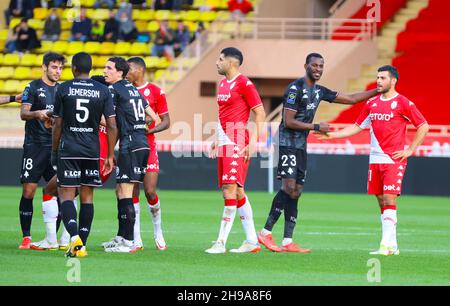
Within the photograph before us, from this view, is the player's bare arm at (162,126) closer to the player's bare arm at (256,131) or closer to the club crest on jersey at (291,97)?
the player's bare arm at (256,131)

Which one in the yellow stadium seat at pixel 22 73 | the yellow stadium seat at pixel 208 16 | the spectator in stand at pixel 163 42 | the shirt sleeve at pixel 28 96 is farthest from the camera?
the yellow stadium seat at pixel 208 16

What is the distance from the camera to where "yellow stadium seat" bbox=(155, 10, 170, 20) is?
1404 inches

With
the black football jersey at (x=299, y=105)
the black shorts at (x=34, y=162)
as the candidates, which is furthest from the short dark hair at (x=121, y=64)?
the black football jersey at (x=299, y=105)

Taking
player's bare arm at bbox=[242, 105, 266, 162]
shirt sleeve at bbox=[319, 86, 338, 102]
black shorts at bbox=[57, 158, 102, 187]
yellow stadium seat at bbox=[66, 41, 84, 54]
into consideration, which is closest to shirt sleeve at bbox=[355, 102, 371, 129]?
shirt sleeve at bbox=[319, 86, 338, 102]

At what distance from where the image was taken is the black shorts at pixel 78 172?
1212 cm

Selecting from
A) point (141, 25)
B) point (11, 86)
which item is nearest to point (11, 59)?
point (11, 86)

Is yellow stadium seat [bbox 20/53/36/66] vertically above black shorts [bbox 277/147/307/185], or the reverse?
yellow stadium seat [bbox 20/53/36/66]

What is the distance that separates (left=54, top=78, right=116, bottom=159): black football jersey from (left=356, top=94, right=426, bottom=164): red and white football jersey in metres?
3.10

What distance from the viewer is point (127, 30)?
3481 centimetres

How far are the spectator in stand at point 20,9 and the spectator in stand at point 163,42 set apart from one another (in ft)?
14.8

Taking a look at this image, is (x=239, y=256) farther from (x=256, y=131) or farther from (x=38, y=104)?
(x=38, y=104)

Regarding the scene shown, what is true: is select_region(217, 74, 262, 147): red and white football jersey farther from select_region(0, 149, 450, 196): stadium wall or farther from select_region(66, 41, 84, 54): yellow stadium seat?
select_region(66, 41, 84, 54): yellow stadium seat

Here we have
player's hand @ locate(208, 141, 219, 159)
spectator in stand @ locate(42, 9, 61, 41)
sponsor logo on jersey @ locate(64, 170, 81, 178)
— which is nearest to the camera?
sponsor logo on jersey @ locate(64, 170, 81, 178)
